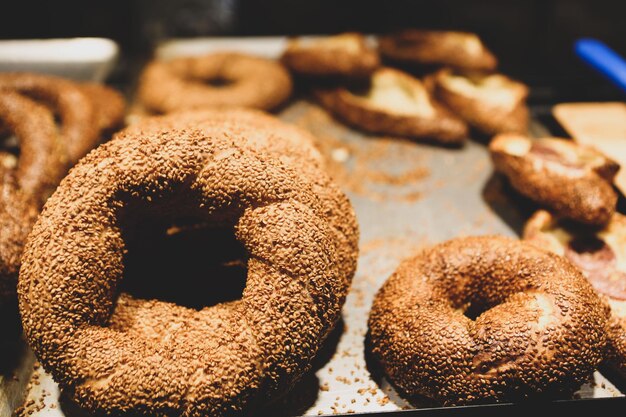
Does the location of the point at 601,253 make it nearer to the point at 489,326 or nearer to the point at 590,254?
the point at 590,254

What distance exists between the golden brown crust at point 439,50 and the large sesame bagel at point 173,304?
5.97 ft

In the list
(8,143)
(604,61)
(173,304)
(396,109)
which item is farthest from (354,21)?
(173,304)

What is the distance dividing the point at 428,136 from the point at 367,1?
49.2 inches

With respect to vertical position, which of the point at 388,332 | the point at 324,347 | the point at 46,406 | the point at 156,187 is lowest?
the point at 46,406

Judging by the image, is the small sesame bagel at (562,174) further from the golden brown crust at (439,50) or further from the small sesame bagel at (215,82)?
the small sesame bagel at (215,82)

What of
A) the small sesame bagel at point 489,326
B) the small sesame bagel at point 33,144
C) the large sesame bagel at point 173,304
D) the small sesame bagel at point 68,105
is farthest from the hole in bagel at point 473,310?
the small sesame bagel at point 68,105

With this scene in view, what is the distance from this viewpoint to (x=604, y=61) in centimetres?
277

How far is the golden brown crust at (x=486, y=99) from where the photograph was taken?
2.94 m

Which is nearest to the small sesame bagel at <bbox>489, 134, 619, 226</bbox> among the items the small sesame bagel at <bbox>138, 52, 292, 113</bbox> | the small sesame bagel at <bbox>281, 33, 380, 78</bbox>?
the small sesame bagel at <bbox>281, 33, 380, 78</bbox>

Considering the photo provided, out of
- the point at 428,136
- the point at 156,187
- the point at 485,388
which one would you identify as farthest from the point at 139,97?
the point at 485,388

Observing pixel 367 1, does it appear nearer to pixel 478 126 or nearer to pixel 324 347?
pixel 478 126

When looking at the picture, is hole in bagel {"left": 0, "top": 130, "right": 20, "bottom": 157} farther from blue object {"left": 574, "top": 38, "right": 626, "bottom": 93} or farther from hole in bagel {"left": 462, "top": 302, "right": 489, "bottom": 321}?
blue object {"left": 574, "top": 38, "right": 626, "bottom": 93}

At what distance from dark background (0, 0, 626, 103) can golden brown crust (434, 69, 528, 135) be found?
0.39 metres

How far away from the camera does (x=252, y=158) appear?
1.66m
